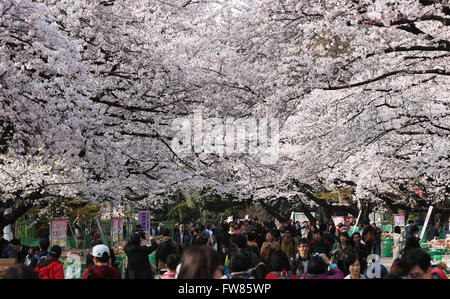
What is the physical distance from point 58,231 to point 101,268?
23.6ft

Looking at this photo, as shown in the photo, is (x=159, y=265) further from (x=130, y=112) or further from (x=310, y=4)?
(x=310, y=4)

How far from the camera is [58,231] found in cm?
1364

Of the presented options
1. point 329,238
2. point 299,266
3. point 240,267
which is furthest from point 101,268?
point 329,238

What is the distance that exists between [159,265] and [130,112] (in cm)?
460

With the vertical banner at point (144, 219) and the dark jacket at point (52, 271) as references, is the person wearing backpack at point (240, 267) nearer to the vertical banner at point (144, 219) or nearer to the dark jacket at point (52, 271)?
the dark jacket at point (52, 271)

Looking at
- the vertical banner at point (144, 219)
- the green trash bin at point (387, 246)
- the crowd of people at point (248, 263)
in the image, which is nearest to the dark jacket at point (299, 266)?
the crowd of people at point (248, 263)

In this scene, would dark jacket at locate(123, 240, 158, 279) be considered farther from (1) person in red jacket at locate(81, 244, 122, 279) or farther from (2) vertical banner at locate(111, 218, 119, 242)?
(2) vertical banner at locate(111, 218, 119, 242)

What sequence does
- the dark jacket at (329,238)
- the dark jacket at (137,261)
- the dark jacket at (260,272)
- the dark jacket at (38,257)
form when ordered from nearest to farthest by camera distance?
the dark jacket at (260,272) → the dark jacket at (137,261) → the dark jacket at (38,257) → the dark jacket at (329,238)

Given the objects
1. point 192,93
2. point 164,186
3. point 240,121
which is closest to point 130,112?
point 192,93

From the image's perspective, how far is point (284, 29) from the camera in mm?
11922

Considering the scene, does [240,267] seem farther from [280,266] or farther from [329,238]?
[329,238]

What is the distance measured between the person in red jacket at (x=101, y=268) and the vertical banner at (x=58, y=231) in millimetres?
6650

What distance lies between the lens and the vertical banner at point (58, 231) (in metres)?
13.5

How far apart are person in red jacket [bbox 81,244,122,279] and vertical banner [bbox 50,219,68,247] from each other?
6650 mm
